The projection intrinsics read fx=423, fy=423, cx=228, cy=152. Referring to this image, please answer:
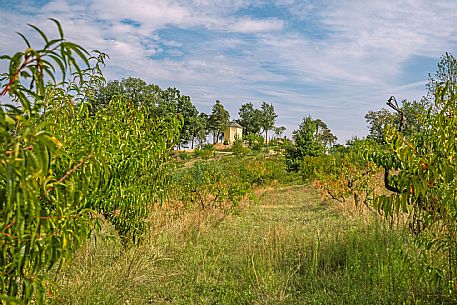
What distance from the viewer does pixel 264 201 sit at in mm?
12383

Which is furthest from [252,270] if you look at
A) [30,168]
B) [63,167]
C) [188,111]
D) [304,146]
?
[188,111]

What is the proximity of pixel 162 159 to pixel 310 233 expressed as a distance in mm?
2763

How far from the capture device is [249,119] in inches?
1961

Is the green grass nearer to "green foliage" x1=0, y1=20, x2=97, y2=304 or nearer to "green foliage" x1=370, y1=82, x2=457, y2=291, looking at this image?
"green foliage" x1=370, y1=82, x2=457, y2=291

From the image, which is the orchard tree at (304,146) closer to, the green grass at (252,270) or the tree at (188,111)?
the green grass at (252,270)

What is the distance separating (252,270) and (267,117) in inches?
1825

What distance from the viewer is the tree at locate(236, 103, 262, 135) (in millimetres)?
49594

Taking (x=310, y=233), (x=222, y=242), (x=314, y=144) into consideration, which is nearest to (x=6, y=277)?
(x=222, y=242)

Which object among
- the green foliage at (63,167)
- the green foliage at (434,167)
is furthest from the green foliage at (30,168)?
the green foliage at (434,167)

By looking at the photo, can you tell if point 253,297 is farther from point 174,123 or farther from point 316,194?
point 316,194

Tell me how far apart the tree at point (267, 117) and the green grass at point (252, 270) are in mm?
43641

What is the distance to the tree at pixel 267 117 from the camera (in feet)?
163

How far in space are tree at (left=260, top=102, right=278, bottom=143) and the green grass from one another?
43.6 m

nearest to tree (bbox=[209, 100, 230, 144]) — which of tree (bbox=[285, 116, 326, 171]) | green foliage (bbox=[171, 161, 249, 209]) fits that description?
tree (bbox=[285, 116, 326, 171])
